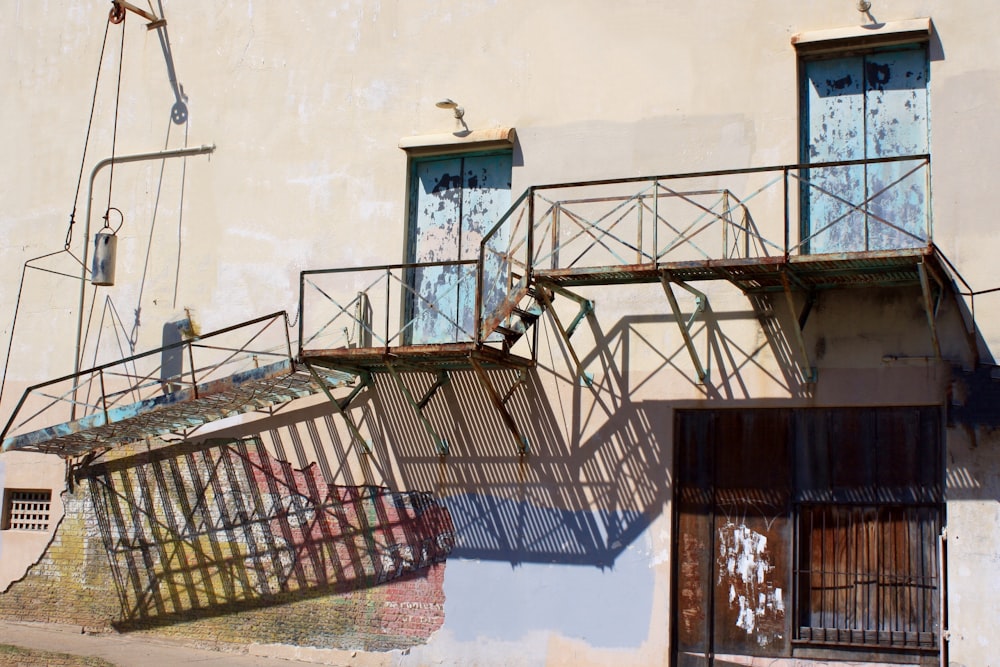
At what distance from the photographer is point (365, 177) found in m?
14.7

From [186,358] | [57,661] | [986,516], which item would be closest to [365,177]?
[186,358]

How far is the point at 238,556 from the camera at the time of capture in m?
14.5

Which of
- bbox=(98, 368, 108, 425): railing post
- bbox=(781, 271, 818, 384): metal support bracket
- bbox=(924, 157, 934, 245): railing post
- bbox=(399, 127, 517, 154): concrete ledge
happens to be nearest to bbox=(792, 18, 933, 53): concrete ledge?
bbox=(924, 157, 934, 245): railing post

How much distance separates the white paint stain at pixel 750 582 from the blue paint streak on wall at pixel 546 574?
2.79 ft

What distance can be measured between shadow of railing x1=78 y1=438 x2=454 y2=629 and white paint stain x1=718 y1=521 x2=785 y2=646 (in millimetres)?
3291

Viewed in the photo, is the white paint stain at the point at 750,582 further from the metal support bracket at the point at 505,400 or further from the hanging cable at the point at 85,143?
the hanging cable at the point at 85,143

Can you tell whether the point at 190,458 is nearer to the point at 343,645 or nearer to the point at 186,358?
the point at 186,358

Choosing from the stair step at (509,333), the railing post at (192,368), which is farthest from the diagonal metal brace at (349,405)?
the stair step at (509,333)

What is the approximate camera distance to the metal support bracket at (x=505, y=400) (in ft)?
40.8

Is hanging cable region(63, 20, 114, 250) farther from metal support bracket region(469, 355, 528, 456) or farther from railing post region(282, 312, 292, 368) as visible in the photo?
metal support bracket region(469, 355, 528, 456)

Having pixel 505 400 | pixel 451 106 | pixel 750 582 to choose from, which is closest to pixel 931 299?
pixel 750 582

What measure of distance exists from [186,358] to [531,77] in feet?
19.7

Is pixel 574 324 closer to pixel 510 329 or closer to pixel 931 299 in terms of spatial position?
pixel 510 329

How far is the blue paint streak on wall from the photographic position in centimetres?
1237
